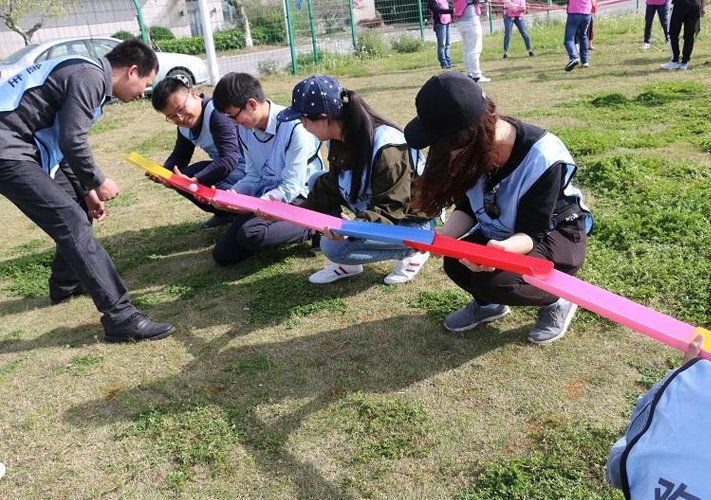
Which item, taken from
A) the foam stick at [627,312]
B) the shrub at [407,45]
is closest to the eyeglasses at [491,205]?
the foam stick at [627,312]

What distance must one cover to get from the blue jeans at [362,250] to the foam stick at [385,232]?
0.44 m

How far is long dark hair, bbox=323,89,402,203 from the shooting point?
10.5 ft

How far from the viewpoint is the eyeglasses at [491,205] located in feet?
8.50

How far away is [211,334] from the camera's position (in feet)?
11.3

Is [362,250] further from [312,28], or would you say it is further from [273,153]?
[312,28]

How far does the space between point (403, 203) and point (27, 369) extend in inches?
89.7

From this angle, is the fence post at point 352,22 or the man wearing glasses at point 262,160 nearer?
the man wearing glasses at point 262,160

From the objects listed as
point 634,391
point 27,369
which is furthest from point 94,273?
point 634,391

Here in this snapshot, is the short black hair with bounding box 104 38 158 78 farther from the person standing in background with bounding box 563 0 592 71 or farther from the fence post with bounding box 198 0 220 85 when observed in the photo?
the fence post with bounding box 198 0 220 85

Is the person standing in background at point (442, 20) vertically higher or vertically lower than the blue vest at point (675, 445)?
higher

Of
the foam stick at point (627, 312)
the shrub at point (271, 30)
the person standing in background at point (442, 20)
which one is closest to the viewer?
the foam stick at point (627, 312)

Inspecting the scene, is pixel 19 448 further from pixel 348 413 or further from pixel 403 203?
pixel 403 203

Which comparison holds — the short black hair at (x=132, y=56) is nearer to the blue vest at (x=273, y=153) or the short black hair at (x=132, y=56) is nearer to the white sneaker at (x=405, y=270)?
the blue vest at (x=273, y=153)

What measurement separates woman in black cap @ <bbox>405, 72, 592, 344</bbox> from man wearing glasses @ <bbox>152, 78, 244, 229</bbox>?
220cm
